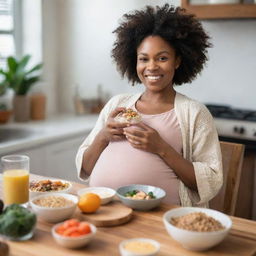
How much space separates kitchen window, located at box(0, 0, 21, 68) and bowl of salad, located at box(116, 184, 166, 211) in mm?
2264

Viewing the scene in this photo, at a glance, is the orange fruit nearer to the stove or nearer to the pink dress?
the pink dress

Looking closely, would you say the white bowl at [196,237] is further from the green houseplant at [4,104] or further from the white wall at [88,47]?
the white wall at [88,47]

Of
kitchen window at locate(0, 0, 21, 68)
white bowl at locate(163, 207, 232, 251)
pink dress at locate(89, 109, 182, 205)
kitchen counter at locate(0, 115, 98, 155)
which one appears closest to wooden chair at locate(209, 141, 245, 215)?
pink dress at locate(89, 109, 182, 205)

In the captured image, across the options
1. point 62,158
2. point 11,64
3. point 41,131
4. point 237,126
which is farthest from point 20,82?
point 237,126

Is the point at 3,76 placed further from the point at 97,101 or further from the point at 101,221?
the point at 101,221

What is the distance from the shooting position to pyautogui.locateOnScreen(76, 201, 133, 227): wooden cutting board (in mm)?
1362

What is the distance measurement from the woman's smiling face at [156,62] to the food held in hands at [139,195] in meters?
0.47

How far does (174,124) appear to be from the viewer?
1797 millimetres

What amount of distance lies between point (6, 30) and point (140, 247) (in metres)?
2.80

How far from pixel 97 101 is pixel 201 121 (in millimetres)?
2051

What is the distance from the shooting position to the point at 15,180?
1461 millimetres

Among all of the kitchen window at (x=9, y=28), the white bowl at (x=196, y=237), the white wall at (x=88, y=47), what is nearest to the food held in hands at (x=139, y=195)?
the white bowl at (x=196, y=237)

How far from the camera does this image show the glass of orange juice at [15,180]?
1.46 m

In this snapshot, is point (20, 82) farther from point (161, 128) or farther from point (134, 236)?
point (134, 236)
